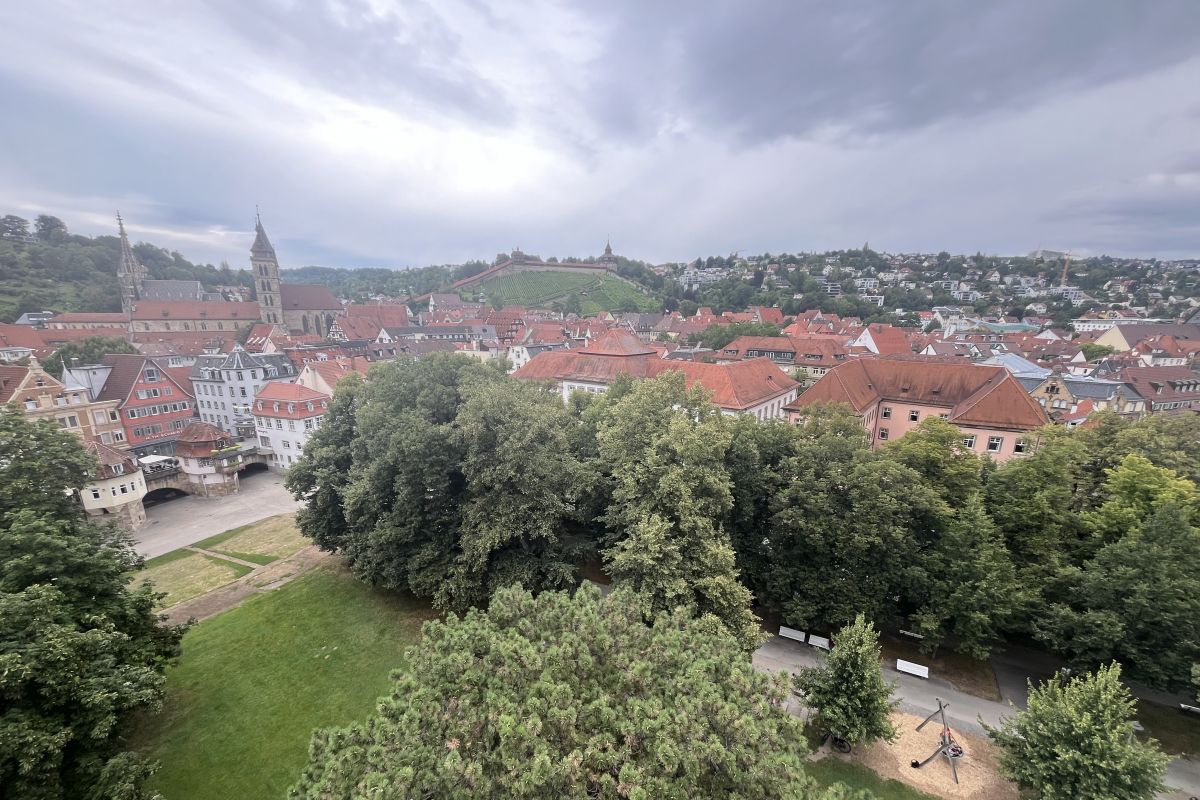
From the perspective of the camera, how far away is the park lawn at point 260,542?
33594mm

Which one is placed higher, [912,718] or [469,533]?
[469,533]

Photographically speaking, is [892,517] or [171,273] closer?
[892,517]

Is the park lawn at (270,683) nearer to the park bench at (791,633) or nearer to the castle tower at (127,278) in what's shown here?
the park bench at (791,633)

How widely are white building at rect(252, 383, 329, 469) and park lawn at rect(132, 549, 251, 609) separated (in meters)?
15.3

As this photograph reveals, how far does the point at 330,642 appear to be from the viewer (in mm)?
23594

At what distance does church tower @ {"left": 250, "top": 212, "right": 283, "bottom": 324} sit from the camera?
342 ft

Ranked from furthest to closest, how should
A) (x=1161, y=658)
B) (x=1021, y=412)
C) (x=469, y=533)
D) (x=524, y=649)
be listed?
(x=1021, y=412), (x=469, y=533), (x=1161, y=658), (x=524, y=649)

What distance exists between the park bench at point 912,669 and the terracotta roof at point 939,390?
18.5 metres

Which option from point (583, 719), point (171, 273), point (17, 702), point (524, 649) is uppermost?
point (171, 273)

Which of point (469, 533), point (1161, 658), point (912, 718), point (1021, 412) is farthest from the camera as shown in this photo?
point (1021, 412)

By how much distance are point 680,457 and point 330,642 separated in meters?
19.0

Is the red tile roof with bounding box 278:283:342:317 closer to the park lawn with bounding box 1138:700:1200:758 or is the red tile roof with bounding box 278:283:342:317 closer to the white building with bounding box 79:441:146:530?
the white building with bounding box 79:441:146:530

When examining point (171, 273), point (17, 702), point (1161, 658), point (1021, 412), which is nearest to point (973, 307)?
point (1021, 412)

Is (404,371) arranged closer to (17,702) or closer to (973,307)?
(17,702)
